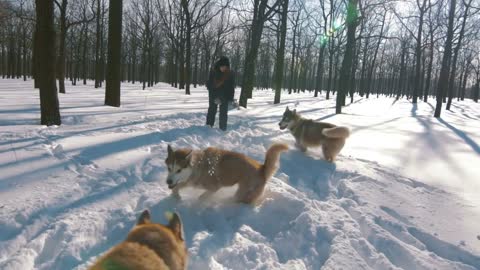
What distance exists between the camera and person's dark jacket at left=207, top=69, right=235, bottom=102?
9219 millimetres

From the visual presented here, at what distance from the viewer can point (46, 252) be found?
3.22 metres

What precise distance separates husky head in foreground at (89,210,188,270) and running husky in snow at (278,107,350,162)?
18.1 ft

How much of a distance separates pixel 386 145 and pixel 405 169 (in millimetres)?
2680

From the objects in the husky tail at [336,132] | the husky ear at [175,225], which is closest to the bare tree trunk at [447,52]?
the husky tail at [336,132]

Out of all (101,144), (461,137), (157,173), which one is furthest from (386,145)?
(101,144)

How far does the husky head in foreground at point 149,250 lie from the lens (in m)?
2.06

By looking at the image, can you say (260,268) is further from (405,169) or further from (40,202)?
(405,169)

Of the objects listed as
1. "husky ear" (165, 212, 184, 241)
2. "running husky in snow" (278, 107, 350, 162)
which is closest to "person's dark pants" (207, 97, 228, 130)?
"running husky in snow" (278, 107, 350, 162)

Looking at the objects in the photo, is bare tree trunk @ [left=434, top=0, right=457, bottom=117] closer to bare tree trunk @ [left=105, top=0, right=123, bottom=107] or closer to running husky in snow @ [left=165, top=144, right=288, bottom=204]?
bare tree trunk @ [left=105, top=0, right=123, bottom=107]

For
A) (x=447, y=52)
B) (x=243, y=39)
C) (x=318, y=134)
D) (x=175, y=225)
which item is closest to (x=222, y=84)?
(x=318, y=134)

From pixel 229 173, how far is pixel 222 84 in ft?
15.3

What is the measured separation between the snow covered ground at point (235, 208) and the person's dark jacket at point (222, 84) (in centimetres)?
179

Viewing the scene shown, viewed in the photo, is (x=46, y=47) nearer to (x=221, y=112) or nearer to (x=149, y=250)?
(x=221, y=112)

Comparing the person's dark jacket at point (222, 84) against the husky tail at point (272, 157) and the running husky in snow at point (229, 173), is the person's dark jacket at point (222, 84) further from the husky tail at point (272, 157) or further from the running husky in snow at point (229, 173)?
the husky tail at point (272, 157)
